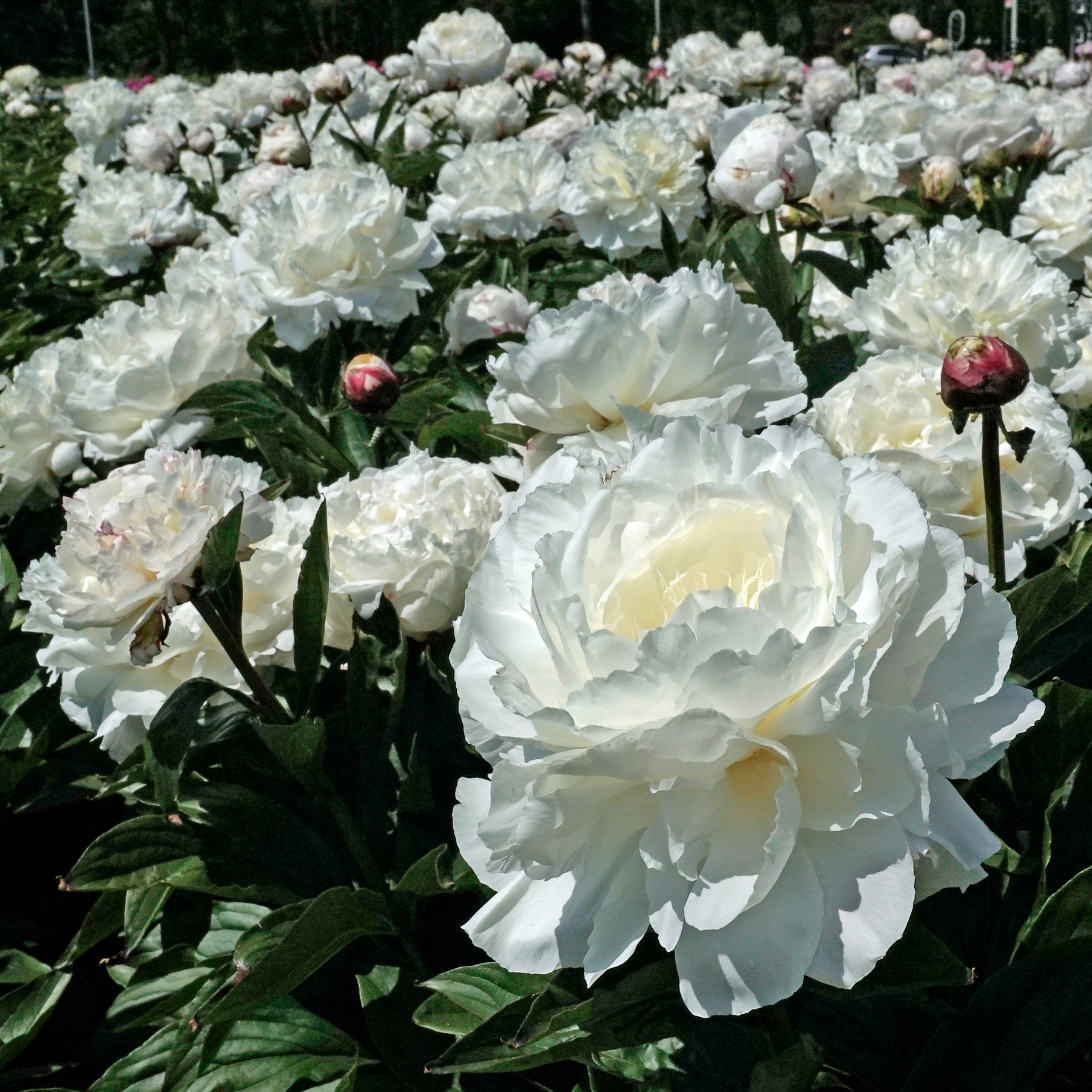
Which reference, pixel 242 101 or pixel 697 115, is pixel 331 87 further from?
pixel 242 101

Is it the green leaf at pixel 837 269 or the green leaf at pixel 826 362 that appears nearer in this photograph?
the green leaf at pixel 826 362

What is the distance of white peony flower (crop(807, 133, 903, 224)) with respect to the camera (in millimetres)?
2150

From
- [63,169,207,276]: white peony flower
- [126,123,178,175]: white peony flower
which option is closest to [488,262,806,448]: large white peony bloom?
[63,169,207,276]: white peony flower

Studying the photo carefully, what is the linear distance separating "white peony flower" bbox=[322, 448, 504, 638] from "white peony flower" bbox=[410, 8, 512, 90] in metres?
2.35

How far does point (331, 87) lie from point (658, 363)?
217cm

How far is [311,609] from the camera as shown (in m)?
1.01

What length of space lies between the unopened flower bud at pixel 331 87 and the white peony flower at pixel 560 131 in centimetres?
45

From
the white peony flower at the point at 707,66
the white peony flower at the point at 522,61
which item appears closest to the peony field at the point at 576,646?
the white peony flower at the point at 707,66

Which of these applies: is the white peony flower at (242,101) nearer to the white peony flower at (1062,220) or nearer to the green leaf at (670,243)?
the green leaf at (670,243)

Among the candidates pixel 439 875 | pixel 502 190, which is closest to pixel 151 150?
pixel 502 190

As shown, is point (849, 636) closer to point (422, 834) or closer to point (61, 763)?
point (422, 834)

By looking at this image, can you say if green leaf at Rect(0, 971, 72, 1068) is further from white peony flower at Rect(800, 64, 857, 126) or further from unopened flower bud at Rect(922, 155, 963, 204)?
white peony flower at Rect(800, 64, 857, 126)

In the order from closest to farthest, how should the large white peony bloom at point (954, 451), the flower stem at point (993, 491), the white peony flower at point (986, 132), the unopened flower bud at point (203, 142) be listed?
the flower stem at point (993, 491), the large white peony bloom at point (954, 451), the white peony flower at point (986, 132), the unopened flower bud at point (203, 142)

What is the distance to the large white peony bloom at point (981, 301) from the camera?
124cm
